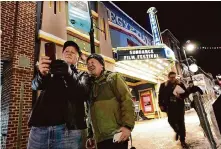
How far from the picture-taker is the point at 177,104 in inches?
212

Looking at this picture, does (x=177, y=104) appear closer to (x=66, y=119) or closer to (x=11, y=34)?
(x=66, y=119)

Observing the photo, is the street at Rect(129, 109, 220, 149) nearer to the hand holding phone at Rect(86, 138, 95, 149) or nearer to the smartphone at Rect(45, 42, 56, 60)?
the hand holding phone at Rect(86, 138, 95, 149)

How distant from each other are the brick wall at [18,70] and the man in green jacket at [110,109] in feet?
13.3

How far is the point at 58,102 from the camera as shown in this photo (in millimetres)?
1994

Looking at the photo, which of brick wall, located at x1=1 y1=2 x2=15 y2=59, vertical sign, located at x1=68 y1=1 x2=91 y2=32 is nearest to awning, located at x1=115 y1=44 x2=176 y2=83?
vertical sign, located at x1=68 y1=1 x2=91 y2=32

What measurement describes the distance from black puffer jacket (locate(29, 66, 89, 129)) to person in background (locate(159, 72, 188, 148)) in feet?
12.7

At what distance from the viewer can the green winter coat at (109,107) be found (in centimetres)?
214

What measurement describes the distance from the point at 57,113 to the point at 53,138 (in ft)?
0.82

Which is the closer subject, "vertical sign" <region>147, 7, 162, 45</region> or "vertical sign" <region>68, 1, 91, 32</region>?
"vertical sign" <region>68, 1, 91, 32</region>

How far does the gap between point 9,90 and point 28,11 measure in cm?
308

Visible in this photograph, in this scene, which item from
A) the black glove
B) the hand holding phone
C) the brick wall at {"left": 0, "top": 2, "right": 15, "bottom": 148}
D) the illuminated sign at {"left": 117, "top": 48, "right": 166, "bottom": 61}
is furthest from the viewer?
the illuminated sign at {"left": 117, "top": 48, "right": 166, "bottom": 61}

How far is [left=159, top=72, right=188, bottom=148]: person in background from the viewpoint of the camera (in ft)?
Answer: 17.0

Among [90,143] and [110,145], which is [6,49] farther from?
[110,145]

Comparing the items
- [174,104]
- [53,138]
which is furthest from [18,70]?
[174,104]
